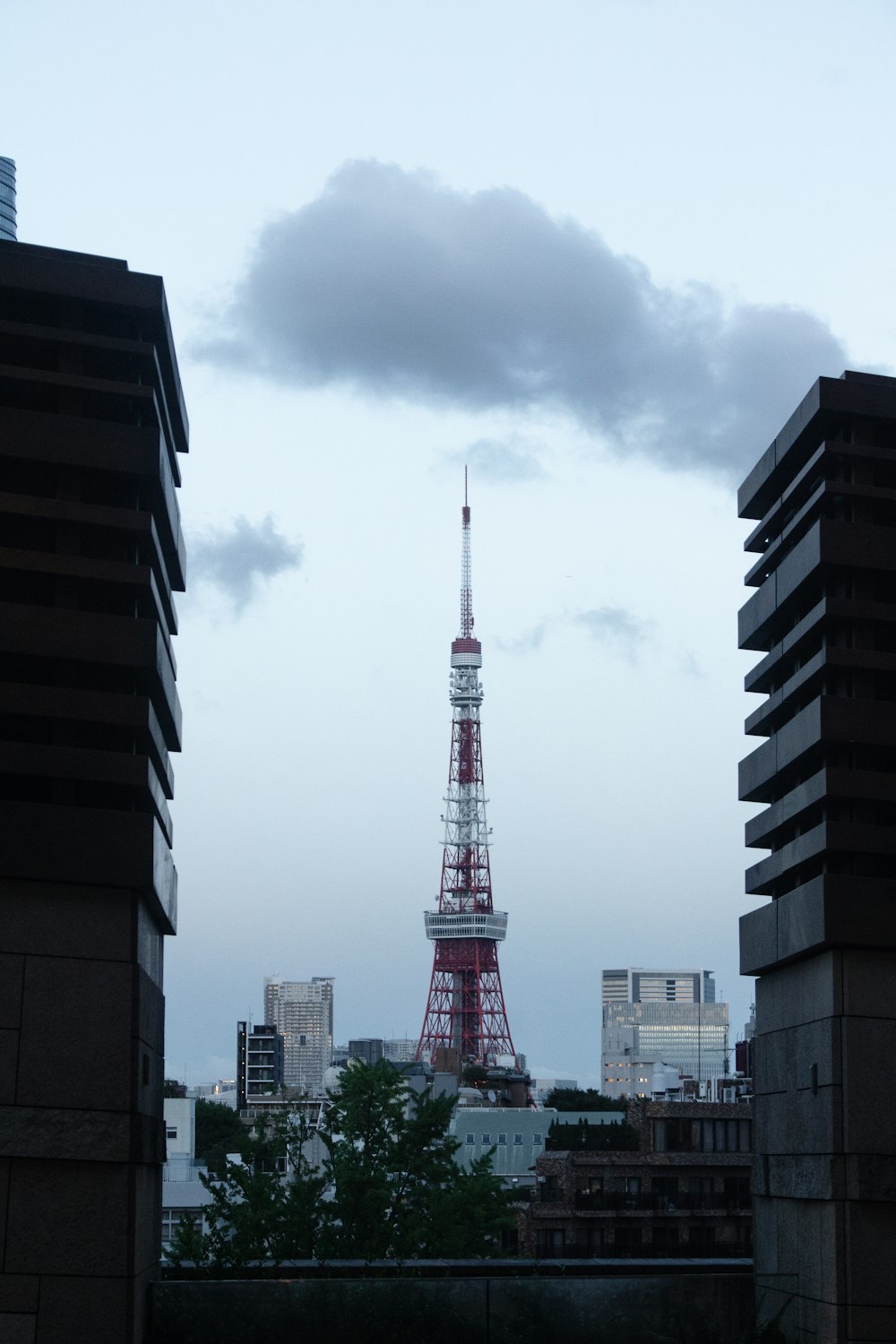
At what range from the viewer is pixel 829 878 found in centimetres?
2723

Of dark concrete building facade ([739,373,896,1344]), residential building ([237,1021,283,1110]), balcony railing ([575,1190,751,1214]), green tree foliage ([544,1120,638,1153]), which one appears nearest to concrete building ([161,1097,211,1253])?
balcony railing ([575,1190,751,1214])

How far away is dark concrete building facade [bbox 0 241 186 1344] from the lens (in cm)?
2473

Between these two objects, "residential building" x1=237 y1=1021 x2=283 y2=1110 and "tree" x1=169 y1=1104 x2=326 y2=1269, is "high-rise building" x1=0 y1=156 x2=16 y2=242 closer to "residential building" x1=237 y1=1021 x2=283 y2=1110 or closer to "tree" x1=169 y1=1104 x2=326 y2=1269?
"tree" x1=169 y1=1104 x2=326 y2=1269

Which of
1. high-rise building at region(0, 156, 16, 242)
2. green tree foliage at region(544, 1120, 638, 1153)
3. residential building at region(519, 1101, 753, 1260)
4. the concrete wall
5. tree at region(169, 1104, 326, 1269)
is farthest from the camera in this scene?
green tree foliage at region(544, 1120, 638, 1153)

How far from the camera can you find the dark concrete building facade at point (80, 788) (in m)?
24.7

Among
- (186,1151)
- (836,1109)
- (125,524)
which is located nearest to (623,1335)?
(836,1109)

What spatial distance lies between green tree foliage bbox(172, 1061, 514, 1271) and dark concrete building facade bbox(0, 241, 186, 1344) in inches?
369

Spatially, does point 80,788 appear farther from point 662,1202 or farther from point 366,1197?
point 662,1202

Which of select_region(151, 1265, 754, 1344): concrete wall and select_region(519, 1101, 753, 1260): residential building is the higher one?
select_region(151, 1265, 754, 1344): concrete wall

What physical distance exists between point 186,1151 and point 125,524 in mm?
86519

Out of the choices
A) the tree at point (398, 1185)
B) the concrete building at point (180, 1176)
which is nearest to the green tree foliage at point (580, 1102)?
the concrete building at point (180, 1176)

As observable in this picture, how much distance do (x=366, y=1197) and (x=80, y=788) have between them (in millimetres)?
15570

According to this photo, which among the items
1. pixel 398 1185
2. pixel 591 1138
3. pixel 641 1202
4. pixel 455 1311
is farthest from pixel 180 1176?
pixel 455 1311

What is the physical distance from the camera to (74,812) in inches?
1004
